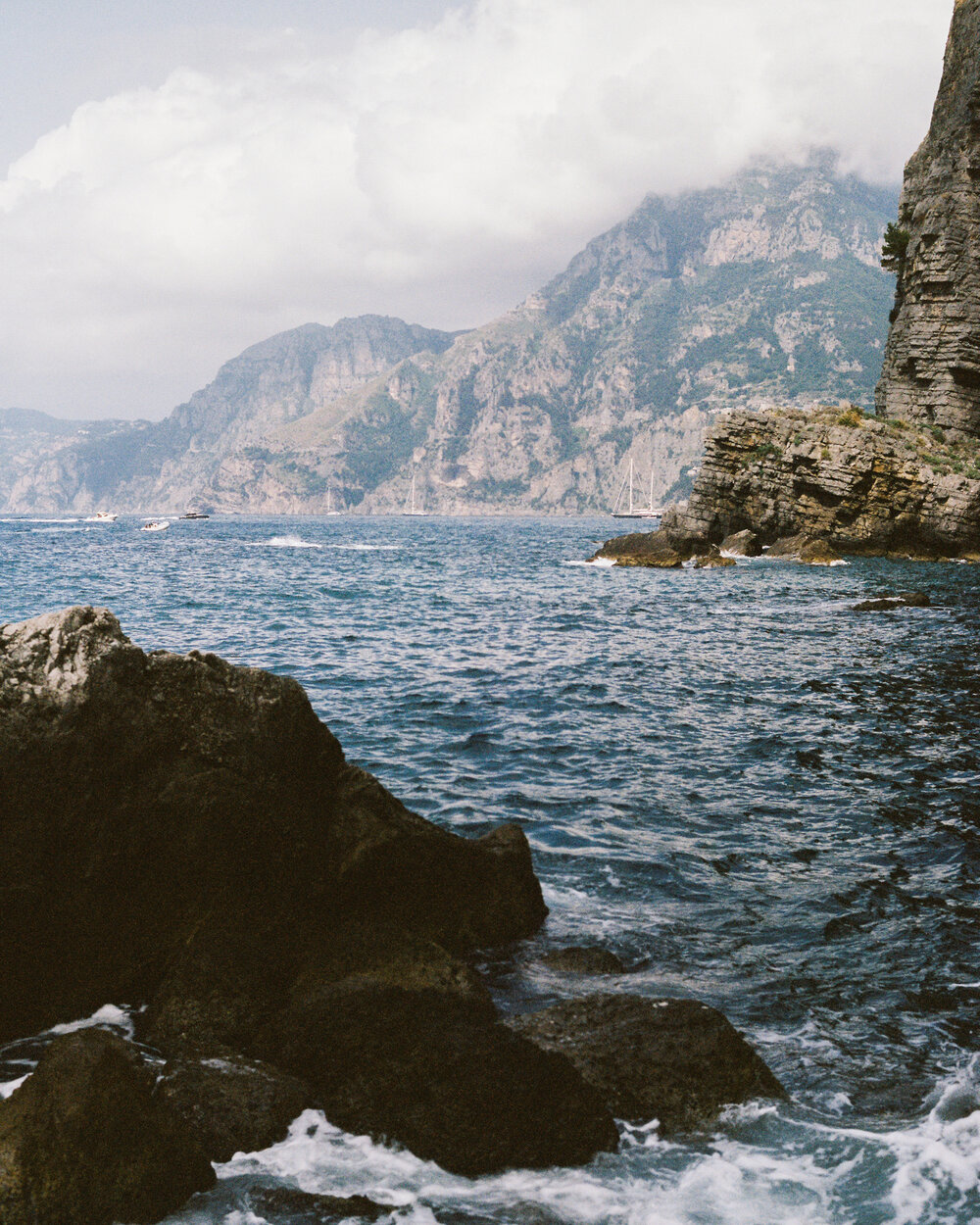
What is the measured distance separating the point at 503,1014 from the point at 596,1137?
1.64 m

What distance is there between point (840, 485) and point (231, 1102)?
206ft

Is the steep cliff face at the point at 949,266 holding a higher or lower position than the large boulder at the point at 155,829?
higher

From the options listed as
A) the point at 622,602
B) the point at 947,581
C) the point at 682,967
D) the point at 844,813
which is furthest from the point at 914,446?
the point at 682,967

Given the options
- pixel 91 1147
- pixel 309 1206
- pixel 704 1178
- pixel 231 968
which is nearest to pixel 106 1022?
pixel 231 968

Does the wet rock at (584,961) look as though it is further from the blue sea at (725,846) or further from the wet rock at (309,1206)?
the wet rock at (309,1206)

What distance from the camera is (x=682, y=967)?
28.3 ft

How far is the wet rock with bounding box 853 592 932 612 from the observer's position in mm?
34531

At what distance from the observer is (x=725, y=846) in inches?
464

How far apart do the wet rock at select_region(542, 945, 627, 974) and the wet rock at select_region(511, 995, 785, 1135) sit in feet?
4.77

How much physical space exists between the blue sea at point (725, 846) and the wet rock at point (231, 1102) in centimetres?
14

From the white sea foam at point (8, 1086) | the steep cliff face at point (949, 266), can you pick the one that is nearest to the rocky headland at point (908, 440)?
the steep cliff face at point (949, 266)

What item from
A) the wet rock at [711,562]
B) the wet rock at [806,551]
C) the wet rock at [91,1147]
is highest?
the wet rock at [806,551]

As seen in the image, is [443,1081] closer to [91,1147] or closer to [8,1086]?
[91,1147]

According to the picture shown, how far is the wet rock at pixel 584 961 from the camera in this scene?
333 inches
